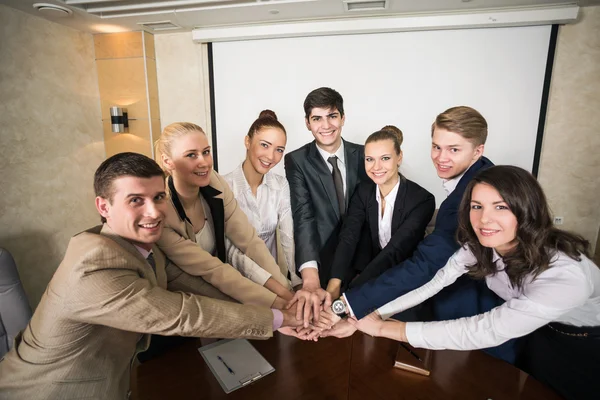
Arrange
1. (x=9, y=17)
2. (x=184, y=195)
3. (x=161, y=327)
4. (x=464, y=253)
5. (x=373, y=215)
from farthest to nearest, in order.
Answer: (x=9, y=17), (x=373, y=215), (x=184, y=195), (x=464, y=253), (x=161, y=327)

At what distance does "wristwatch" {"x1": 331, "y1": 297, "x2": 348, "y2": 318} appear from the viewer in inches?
71.5

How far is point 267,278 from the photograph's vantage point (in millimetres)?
2170

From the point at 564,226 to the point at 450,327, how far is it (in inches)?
97.7

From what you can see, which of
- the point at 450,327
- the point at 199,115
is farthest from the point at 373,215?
the point at 199,115

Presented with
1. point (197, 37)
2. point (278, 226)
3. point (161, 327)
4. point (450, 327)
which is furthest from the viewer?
point (197, 37)

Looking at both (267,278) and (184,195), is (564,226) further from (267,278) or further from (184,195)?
(184,195)

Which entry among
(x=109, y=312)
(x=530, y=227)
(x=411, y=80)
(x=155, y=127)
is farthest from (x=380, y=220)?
(x=155, y=127)

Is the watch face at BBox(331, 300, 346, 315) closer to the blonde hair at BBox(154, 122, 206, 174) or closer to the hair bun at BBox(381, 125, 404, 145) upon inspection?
the blonde hair at BBox(154, 122, 206, 174)

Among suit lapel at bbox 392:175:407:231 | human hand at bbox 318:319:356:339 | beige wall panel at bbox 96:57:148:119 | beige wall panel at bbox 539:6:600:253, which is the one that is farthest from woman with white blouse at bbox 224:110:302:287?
beige wall panel at bbox 539:6:600:253

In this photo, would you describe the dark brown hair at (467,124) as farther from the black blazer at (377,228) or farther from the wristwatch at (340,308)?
the wristwatch at (340,308)

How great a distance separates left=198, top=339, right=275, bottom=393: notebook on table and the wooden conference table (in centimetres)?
2

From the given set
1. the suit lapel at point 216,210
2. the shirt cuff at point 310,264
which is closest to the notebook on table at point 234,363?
the suit lapel at point 216,210

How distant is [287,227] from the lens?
2637 millimetres

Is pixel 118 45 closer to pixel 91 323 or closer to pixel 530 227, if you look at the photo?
pixel 91 323
